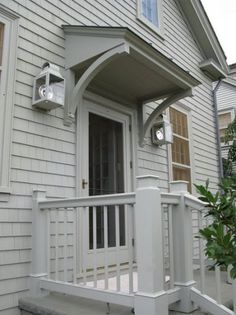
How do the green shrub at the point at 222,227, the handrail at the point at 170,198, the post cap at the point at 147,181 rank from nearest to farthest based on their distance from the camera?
the green shrub at the point at 222,227
the post cap at the point at 147,181
the handrail at the point at 170,198

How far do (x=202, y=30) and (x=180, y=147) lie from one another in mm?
2517

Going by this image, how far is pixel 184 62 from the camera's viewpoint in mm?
6711

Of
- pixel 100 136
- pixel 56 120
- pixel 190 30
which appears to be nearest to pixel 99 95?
pixel 100 136

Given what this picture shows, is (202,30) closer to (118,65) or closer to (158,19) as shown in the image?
(158,19)

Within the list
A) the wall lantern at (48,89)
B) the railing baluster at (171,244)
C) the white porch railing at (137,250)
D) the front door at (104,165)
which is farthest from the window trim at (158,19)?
the railing baluster at (171,244)

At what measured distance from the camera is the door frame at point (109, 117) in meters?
4.00

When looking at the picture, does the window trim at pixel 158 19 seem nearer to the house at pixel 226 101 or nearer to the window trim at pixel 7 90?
the window trim at pixel 7 90

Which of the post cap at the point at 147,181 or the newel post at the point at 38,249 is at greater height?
the post cap at the point at 147,181

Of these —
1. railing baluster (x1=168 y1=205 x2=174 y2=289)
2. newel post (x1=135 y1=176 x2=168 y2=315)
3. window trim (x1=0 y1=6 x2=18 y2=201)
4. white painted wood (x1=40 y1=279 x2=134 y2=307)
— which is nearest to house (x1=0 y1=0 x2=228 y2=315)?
window trim (x1=0 y1=6 x2=18 y2=201)

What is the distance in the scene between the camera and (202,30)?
710 centimetres

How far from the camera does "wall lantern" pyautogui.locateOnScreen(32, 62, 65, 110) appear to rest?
3523 mm

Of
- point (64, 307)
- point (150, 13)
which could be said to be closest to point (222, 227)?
point (64, 307)

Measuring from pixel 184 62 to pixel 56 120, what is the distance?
145 inches

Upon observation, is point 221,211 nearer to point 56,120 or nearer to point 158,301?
point 158,301
